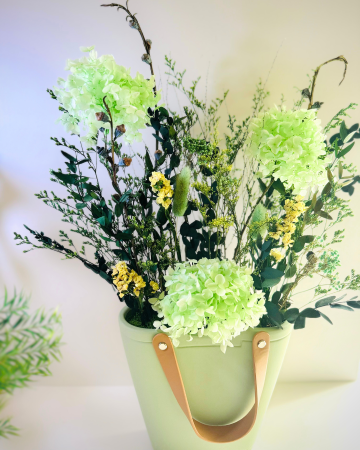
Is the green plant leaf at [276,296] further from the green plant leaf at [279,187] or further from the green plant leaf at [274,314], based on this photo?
the green plant leaf at [279,187]

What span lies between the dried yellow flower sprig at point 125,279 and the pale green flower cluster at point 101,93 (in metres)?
0.33

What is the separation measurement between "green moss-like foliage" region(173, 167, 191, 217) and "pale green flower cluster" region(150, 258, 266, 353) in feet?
0.49

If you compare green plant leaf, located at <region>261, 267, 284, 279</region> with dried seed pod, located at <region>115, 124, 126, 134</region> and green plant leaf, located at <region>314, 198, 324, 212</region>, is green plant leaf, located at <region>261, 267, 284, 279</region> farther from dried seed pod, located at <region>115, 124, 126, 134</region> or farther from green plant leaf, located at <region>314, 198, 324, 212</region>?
dried seed pod, located at <region>115, 124, 126, 134</region>

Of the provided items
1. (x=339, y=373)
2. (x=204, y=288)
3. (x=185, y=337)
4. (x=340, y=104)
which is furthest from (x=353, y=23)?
(x=339, y=373)

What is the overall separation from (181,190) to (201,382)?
525 mm

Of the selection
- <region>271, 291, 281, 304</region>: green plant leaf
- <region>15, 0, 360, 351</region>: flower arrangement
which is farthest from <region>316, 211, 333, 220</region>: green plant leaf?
<region>271, 291, 281, 304</region>: green plant leaf

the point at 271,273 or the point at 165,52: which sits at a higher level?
the point at 165,52

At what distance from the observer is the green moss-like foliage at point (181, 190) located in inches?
32.5

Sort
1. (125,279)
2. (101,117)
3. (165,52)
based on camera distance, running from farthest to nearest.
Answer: (165,52) → (125,279) → (101,117)

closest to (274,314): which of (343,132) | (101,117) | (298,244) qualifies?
(298,244)

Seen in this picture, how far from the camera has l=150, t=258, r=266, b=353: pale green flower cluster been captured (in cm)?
78

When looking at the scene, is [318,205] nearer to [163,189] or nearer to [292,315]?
[292,315]

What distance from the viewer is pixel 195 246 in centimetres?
101

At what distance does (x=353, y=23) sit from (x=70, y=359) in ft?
5.08
